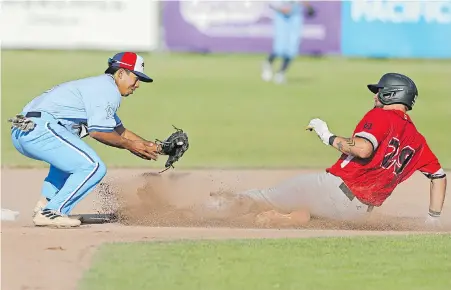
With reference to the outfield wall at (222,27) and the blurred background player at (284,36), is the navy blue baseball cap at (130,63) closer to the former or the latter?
the blurred background player at (284,36)

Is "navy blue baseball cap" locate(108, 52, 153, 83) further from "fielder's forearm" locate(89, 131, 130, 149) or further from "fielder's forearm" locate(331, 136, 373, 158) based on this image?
"fielder's forearm" locate(331, 136, 373, 158)

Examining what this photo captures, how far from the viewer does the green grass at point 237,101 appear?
15477mm

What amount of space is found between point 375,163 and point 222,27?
21282 mm

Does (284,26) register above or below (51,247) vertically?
below

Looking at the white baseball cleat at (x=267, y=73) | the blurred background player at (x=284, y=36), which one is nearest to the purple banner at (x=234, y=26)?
the blurred background player at (x=284, y=36)

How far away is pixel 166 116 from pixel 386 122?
10244mm

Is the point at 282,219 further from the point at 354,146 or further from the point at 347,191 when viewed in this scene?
the point at 354,146

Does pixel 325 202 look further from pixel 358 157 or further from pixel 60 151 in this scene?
pixel 60 151

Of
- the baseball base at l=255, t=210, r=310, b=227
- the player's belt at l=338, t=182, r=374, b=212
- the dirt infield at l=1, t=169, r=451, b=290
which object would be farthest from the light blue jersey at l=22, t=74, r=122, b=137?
the player's belt at l=338, t=182, r=374, b=212

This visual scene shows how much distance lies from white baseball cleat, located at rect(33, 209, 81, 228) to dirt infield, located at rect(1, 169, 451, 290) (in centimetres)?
10

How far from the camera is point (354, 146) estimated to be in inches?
356

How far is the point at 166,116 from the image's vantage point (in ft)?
62.9

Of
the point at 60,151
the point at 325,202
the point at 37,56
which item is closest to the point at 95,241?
the point at 60,151

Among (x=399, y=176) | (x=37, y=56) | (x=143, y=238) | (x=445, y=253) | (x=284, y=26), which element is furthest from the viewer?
(x=37, y=56)
